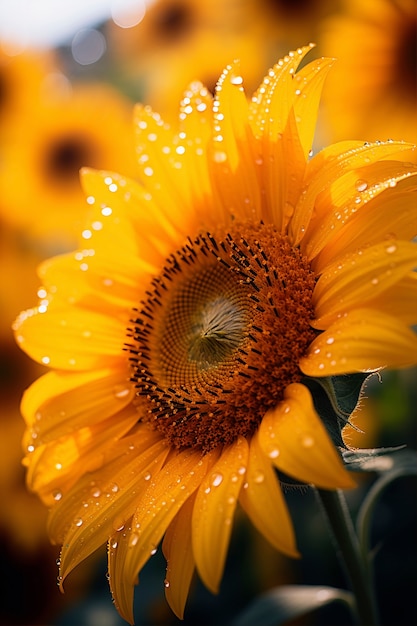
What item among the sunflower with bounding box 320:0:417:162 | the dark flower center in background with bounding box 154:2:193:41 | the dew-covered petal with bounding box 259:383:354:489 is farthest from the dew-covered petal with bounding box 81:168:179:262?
the dark flower center in background with bounding box 154:2:193:41

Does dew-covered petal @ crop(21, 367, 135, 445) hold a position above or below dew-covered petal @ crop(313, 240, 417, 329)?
above

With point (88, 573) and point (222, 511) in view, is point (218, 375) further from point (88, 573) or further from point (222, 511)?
point (88, 573)

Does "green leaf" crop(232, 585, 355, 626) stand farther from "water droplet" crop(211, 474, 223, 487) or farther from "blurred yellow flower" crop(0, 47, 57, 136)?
"blurred yellow flower" crop(0, 47, 57, 136)

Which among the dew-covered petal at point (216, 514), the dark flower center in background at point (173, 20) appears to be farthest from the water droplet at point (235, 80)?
the dark flower center in background at point (173, 20)

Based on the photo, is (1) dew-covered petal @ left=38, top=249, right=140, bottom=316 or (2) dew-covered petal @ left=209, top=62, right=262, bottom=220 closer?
(2) dew-covered petal @ left=209, top=62, right=262, bottom=220

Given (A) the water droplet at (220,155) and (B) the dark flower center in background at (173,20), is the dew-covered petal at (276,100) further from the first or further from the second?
(B) the dark flower center in background at (173,20)

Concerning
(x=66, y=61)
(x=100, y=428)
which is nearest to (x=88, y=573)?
(x=100, y=428)
